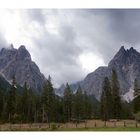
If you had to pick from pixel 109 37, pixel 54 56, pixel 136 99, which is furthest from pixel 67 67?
pixel 136 99

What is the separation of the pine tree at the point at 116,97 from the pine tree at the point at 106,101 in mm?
192

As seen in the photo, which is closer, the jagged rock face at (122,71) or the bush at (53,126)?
the bush at (53,126)

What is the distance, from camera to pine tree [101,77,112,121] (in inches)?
624

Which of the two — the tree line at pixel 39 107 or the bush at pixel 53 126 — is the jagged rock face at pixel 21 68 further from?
the bush at pixel 53 126

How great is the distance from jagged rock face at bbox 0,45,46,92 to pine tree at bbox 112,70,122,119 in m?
2.77

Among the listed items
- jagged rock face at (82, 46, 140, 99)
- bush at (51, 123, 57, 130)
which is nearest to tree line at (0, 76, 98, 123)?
bush at (51, 123, 57, 130)

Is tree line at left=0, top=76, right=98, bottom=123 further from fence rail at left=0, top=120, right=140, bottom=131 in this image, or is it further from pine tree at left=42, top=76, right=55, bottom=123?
fence rail at left=0, top=120, right=140, bottom=131

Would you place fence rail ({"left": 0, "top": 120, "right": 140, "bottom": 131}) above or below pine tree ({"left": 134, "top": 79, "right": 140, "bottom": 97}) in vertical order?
below

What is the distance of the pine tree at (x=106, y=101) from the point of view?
15844 mm

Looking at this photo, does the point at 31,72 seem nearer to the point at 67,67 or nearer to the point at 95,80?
the point at 67,67

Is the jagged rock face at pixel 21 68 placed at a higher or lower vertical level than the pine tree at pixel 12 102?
higher

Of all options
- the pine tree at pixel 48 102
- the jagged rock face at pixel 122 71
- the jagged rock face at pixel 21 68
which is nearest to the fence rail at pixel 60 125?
the pine tree at pixel 48 102

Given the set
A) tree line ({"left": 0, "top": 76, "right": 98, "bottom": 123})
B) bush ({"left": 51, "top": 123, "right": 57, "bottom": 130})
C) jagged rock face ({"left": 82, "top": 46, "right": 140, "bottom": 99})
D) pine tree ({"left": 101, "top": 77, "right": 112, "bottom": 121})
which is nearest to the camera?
bush ({"left": 51, "top": 123, "right": 57, "bottom": 130})

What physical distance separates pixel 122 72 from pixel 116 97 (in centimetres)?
157
